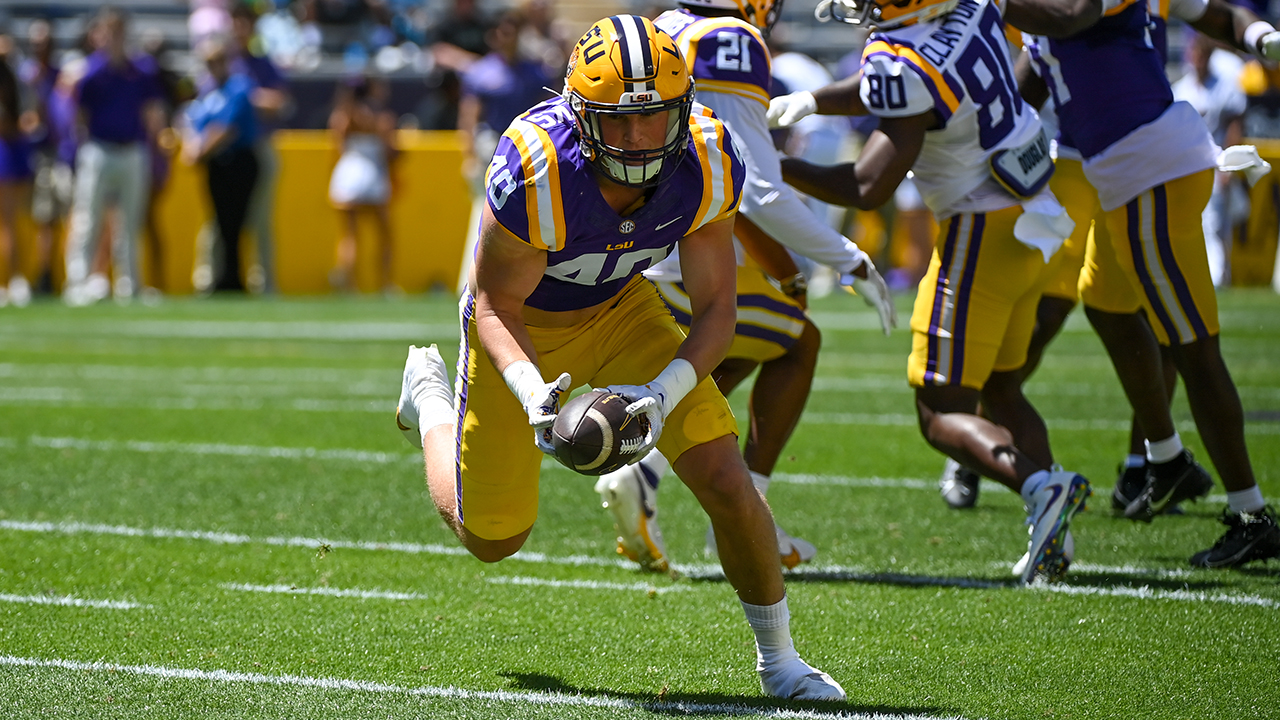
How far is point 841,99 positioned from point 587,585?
6.13ft

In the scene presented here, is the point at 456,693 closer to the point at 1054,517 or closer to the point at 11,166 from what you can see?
the point at 1054,517

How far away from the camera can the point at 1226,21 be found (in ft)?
17.0

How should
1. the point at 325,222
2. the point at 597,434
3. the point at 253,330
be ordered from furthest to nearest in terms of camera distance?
the point at 325,222 → the point at 253,330 → the point at 597,434

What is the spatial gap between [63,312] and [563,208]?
1076cm

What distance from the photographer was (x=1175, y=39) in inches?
739

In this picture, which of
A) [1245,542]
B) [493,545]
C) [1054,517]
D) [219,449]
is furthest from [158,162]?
[1245,542]

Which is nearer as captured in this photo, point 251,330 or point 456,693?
point 456,693

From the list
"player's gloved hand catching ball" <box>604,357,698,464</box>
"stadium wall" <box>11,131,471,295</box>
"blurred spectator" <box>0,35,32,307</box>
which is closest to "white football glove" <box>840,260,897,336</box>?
"player's gloved hand catching ball" <box>604,357,698,464</box>

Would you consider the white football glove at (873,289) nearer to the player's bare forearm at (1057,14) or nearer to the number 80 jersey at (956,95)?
the number 80 jersey at (956,95)

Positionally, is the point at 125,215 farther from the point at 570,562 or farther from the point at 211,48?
the point at 570,562

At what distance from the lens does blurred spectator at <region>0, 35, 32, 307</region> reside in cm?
1380

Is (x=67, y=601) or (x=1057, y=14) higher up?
(x=1057, y=14)

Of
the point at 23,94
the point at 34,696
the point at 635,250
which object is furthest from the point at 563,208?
the point at 23,94

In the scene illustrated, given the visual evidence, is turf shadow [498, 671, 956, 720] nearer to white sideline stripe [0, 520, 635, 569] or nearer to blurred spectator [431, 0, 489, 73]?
white sideline stripe [0, 520, 635, 569]
